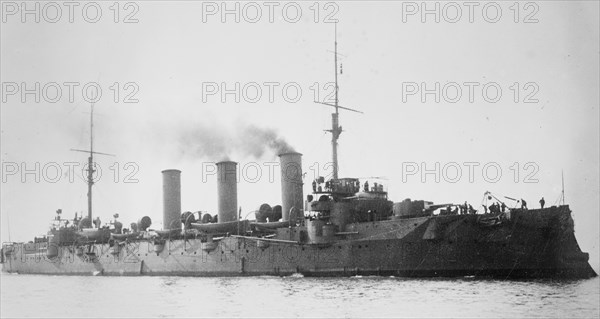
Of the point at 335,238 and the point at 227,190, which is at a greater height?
the point at 227,190

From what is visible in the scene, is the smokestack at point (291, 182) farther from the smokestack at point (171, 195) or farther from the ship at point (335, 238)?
the smokestack at point (171, 195)

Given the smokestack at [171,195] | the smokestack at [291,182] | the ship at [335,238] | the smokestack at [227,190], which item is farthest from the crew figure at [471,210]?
the smokestack at [171,195]

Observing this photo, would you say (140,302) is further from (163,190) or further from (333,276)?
(163,190)

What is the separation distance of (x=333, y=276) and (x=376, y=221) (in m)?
2.70

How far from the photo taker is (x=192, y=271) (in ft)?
97.6

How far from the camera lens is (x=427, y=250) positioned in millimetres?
22562

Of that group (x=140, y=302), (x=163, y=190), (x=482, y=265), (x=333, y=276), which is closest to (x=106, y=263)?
(x=163, y=190)

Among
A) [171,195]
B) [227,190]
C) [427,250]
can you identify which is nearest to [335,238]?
[427,250]

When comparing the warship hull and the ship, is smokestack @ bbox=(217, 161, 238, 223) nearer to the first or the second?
the ship

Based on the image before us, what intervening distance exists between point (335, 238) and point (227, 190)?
7.82 metres

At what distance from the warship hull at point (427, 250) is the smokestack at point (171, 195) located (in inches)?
195

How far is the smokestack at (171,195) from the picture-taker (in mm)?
33147

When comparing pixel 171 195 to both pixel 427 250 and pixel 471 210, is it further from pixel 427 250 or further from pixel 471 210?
pixel 471 210

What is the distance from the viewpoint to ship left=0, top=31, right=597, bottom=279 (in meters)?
21.7
